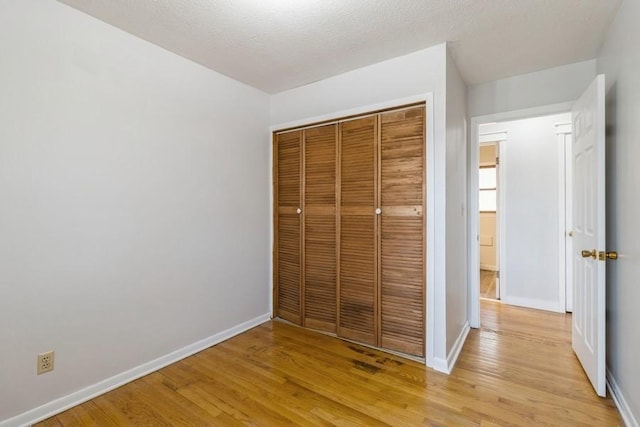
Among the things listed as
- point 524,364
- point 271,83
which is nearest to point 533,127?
point 524,364

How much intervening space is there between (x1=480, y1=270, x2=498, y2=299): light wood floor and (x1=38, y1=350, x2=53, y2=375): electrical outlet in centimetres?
453

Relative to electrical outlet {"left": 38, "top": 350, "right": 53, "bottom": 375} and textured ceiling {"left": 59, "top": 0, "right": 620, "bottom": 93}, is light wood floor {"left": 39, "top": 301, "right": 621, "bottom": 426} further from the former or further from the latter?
textured ceiling {"left": 59, "top": 0, "right": 620, "bottom": 93}

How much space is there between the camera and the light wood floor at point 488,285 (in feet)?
14.2

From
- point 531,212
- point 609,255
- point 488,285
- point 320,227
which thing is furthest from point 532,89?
point 488,285

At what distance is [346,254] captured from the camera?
2824 mm

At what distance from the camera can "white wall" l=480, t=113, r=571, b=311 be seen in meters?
3.61

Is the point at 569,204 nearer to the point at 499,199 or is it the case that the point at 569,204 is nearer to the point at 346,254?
the point at 499,199

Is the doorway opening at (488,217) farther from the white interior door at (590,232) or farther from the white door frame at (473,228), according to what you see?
the white interior door at (590,232)

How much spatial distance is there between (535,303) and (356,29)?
3641 millimetres

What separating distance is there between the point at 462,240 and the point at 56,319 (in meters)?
3.11

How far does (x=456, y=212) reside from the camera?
8.75ft

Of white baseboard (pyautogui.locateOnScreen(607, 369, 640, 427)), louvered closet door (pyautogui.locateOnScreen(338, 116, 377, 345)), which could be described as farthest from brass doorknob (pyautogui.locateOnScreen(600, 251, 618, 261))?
louvered closet door (pyautogui.locateOnScreen(338, 116, 377, 345))

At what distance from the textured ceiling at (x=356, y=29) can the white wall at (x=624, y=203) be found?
0.26 meters

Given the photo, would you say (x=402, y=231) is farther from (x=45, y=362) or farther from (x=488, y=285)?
(x=488, y=285)
